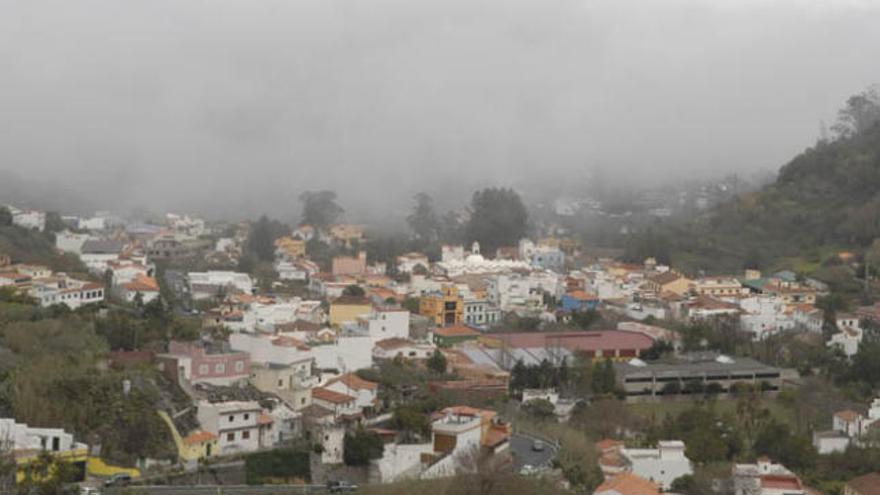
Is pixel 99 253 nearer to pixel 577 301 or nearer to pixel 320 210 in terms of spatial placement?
pixel 577 301

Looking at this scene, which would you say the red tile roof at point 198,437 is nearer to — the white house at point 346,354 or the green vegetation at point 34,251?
the white house at point 346,354

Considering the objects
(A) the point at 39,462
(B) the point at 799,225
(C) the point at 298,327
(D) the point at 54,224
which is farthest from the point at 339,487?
(B) the point at 799,225

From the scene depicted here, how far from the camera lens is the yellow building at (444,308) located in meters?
29.7

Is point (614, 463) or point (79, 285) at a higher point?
point (79, 285)

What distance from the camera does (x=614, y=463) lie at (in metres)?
18.0

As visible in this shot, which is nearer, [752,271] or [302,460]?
[302,460]

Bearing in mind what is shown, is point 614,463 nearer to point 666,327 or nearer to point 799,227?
point 666,327

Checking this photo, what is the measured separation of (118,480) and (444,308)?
14912 millimetres

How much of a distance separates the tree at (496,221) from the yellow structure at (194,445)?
81.1 ft

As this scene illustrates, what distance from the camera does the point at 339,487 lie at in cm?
1600

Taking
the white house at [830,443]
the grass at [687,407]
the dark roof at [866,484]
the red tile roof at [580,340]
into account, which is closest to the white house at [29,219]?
the red tile roof at [580,340]

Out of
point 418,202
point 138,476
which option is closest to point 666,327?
point 138,476

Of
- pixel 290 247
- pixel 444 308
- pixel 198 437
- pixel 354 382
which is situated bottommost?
pixel 198 437

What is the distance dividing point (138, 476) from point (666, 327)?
15.0 meters
